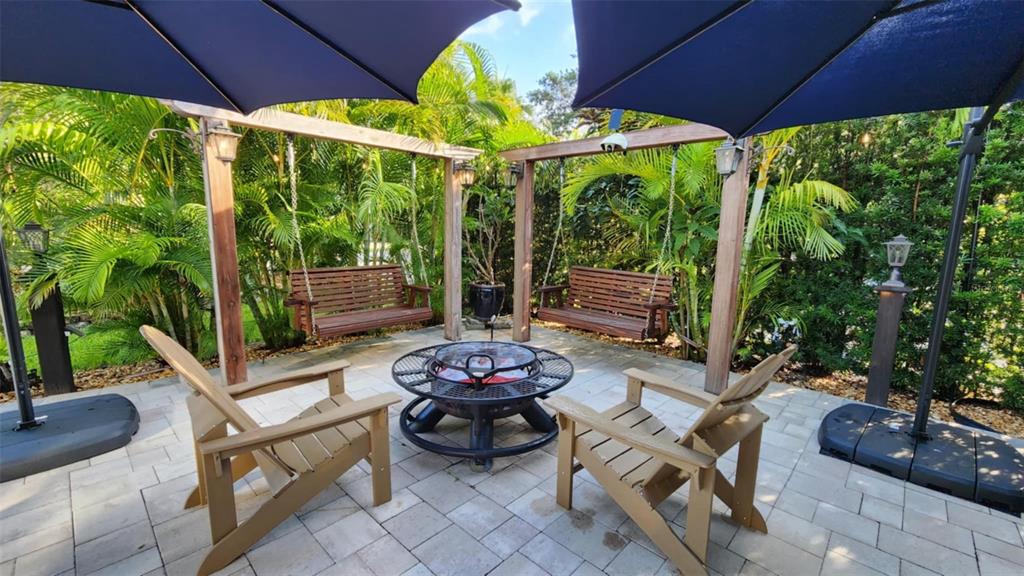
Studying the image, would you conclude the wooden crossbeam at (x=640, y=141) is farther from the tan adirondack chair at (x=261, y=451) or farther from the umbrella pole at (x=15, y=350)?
the umbrella pole at (x=15, y=350)

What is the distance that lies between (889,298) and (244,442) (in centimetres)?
407

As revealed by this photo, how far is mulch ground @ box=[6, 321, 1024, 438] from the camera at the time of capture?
10.3 ft

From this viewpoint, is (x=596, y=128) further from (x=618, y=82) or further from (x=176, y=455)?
(x=176, y=455)

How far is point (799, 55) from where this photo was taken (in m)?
1.58

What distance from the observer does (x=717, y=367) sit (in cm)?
348

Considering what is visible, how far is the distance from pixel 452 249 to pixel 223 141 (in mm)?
2322

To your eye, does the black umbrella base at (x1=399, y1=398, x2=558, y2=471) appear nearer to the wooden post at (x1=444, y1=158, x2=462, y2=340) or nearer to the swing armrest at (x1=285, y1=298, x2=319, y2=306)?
the swing armrest at (x1=285, y1=298, x2=319, y2=306)

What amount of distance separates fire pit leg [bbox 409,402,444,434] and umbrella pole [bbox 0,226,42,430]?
218 centimetres

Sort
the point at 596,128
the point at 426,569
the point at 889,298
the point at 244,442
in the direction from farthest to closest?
the point at 596,128 < the point at 889,298 < the point at 426,569 < the point at 244,442

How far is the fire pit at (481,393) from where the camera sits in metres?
2.28

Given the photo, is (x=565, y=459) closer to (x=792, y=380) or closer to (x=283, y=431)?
(x=283, y=431)

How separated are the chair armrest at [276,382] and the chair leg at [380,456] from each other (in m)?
0.58

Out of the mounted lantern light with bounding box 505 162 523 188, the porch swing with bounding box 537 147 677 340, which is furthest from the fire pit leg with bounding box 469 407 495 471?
the mounted lantern light with bounding box 505 162 523 188

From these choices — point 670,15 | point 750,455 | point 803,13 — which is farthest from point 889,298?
point 670,15
